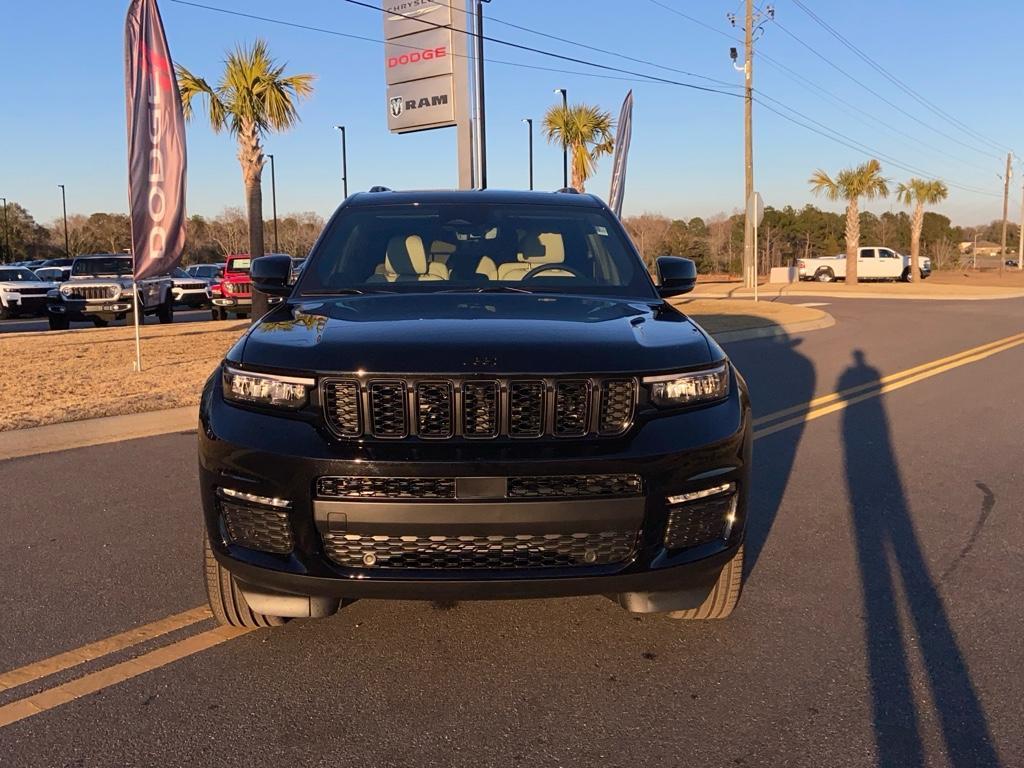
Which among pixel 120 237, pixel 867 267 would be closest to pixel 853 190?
pixel 867 267

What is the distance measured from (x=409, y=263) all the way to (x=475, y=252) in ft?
1.15

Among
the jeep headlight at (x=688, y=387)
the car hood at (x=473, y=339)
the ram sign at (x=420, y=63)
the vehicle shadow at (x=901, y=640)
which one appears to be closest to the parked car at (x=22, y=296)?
the ram sign at (x=420, y=63)

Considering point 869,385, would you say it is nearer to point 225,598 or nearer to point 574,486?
point 574,486

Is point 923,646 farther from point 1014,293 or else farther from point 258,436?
point 1014,293

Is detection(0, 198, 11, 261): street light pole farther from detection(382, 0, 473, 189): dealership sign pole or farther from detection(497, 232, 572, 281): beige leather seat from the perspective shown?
detection(497, 232, 572, 281): beige leather seat

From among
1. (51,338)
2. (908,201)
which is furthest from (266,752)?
(908,201)

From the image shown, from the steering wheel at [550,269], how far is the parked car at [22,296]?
76.5 ft

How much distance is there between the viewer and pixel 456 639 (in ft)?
11.5

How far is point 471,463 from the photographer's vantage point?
2.76 m

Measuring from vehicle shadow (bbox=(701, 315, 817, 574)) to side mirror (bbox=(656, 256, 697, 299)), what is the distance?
126 centimetres

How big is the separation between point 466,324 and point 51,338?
52.5 feet

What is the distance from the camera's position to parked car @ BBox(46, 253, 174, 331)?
19.8 meters

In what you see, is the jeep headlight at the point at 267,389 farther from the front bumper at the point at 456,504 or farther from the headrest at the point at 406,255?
the headrest at the point at 406,255

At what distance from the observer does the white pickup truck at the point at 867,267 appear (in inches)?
1946
